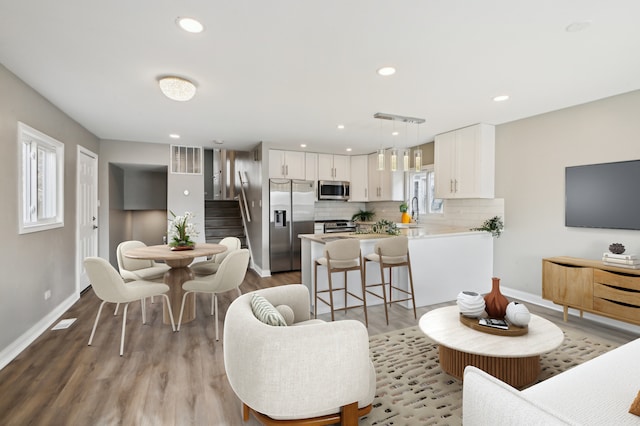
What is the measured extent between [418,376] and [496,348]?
0.65 m


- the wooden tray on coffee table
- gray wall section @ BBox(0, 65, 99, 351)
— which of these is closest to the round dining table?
gray wall section @ BBox(0, 65, 99, 351)

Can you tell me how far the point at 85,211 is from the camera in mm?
4727

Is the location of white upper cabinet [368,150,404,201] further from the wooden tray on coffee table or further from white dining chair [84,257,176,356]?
white dining chair [84,257,176,356]

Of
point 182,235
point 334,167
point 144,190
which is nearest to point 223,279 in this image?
point 182,235

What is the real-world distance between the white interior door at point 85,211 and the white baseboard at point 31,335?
635 mm

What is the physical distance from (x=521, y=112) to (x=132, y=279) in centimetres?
509

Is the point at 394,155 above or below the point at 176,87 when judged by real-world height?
below

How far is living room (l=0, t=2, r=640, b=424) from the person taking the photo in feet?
8.97

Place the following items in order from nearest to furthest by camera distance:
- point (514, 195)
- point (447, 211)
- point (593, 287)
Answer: point (593, 287) → point (514, 195) → point (447, 211)

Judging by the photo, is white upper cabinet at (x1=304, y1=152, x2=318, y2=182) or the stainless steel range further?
the stainless steel range

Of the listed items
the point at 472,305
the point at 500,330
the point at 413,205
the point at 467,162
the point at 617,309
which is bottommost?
the point at 617,309

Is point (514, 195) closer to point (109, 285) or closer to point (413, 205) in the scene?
point (413, 205)

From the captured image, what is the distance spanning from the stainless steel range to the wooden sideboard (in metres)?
4.04

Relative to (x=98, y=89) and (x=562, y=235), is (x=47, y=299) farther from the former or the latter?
(x=562, y=235)
